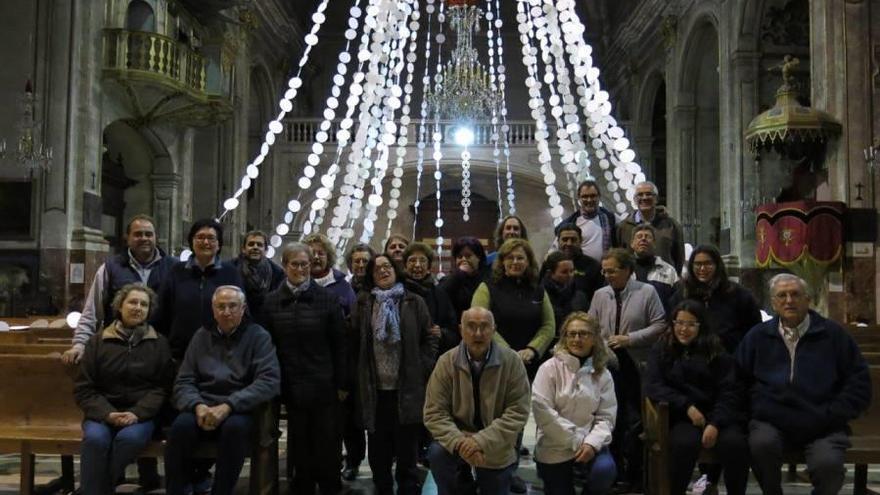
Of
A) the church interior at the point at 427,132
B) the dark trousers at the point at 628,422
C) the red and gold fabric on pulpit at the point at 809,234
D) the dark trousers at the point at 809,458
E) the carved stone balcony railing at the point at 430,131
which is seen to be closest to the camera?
the dark trousers at the point at 809,458

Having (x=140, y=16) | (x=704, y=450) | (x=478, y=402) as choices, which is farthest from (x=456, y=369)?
(x=140, y=16)

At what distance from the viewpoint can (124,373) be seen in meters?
3.88

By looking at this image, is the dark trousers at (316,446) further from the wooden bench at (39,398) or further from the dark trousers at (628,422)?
the dark trousers at (628,422)

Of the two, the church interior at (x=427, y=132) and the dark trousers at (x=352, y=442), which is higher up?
the church interior at (x=427, y=132)

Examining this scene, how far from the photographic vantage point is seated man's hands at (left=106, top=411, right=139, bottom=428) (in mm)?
3779

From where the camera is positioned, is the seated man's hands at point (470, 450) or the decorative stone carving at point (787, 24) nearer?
the seated man's hands at point (470, 450)

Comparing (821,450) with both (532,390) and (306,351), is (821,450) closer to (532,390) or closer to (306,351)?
(532,390)

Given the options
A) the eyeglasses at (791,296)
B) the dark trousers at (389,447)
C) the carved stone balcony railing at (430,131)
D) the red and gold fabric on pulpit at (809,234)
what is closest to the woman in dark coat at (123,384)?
the dark trousers at (389,447)

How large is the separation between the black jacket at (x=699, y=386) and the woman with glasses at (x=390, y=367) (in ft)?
4.03

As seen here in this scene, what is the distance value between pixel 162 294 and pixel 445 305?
159 centimetres

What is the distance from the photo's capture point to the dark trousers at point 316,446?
4.13 m

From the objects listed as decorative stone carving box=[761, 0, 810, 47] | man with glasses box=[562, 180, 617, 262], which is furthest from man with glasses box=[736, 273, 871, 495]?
decorative stone carving box=[761, 0, 810, 47]

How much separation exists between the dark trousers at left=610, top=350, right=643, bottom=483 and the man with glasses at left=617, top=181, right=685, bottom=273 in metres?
1.00

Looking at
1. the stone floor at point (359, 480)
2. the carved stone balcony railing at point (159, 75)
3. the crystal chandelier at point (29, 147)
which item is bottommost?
the stone floor at point (359, 480)
